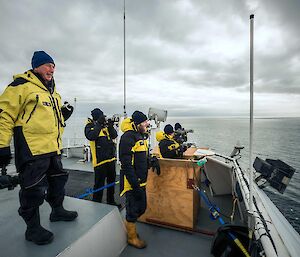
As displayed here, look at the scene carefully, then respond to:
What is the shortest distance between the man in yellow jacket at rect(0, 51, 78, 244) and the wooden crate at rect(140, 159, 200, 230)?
1.68m

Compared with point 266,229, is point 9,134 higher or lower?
higher

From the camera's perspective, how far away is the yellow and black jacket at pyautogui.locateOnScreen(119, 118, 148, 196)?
2.44m

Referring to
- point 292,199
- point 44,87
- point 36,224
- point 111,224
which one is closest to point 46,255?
point 36,224

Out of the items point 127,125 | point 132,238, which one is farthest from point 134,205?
point 127,125

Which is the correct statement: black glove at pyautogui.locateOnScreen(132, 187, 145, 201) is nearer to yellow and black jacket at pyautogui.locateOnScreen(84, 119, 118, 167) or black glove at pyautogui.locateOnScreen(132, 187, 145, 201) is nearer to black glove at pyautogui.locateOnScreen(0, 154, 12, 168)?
yellow and black jacket at pyautogui.locateOnScreen(84, 119, 118, 167)

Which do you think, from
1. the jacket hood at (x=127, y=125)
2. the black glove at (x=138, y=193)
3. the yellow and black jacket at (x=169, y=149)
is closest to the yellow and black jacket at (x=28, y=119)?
the jacket hood at (x=127, y=125)

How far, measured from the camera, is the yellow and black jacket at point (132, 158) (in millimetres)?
2438

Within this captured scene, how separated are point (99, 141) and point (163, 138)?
154 centimetres

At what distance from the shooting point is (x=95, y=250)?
1.96 m

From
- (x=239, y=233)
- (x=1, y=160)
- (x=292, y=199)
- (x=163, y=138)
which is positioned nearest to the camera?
(x=1, y=160)

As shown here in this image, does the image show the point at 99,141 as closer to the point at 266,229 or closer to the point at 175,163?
the point at 175,163

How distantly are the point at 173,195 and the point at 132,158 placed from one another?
100 centimetres

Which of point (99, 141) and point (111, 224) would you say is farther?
point (99, 141)

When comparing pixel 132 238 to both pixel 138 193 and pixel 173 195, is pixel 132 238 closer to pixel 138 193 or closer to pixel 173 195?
pixel 138 193
